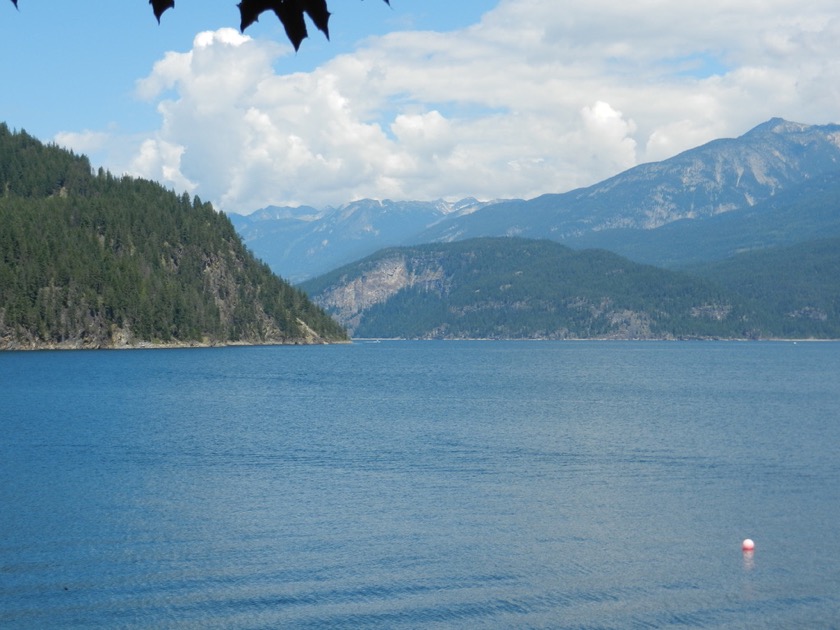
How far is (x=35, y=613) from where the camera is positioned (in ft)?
121

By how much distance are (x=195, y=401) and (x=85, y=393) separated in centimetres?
1609

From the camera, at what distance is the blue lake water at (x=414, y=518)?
128ft

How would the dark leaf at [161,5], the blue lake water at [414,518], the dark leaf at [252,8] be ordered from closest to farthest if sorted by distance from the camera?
the dark leaf at [252,8], the dark leaf at [161,5], the blue lake water at [414,518]

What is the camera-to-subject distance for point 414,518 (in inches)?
2098

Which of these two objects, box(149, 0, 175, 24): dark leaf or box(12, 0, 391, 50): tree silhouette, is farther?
box(149, 0, 175, 24): dark leaf

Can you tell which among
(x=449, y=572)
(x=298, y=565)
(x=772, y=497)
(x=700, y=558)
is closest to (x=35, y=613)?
(x=298, y=565)

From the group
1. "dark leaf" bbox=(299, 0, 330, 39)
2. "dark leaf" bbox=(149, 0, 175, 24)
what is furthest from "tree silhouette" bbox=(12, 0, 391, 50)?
"dark leaf" bbox=(149, 0, 175, 24)

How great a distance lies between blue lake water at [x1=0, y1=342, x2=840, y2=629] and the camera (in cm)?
3897

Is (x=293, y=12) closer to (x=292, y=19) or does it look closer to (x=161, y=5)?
(x=292, y=19)

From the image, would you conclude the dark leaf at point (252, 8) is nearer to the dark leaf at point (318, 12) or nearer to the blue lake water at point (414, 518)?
the dark leaf at point (318, 12)

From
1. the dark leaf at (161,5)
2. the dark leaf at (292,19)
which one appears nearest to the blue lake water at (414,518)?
the dark leaf at (161,5)

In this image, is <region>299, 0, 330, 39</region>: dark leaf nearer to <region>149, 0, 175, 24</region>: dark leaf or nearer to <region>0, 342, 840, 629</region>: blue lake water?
<region>149, 0, 175, 24</region>: dark leaf

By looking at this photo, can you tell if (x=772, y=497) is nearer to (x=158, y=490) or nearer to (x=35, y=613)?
(x=158, y=490)

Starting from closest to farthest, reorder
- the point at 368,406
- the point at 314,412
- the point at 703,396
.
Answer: the point at 314,412, the point at 368,406, the point at 703,396
